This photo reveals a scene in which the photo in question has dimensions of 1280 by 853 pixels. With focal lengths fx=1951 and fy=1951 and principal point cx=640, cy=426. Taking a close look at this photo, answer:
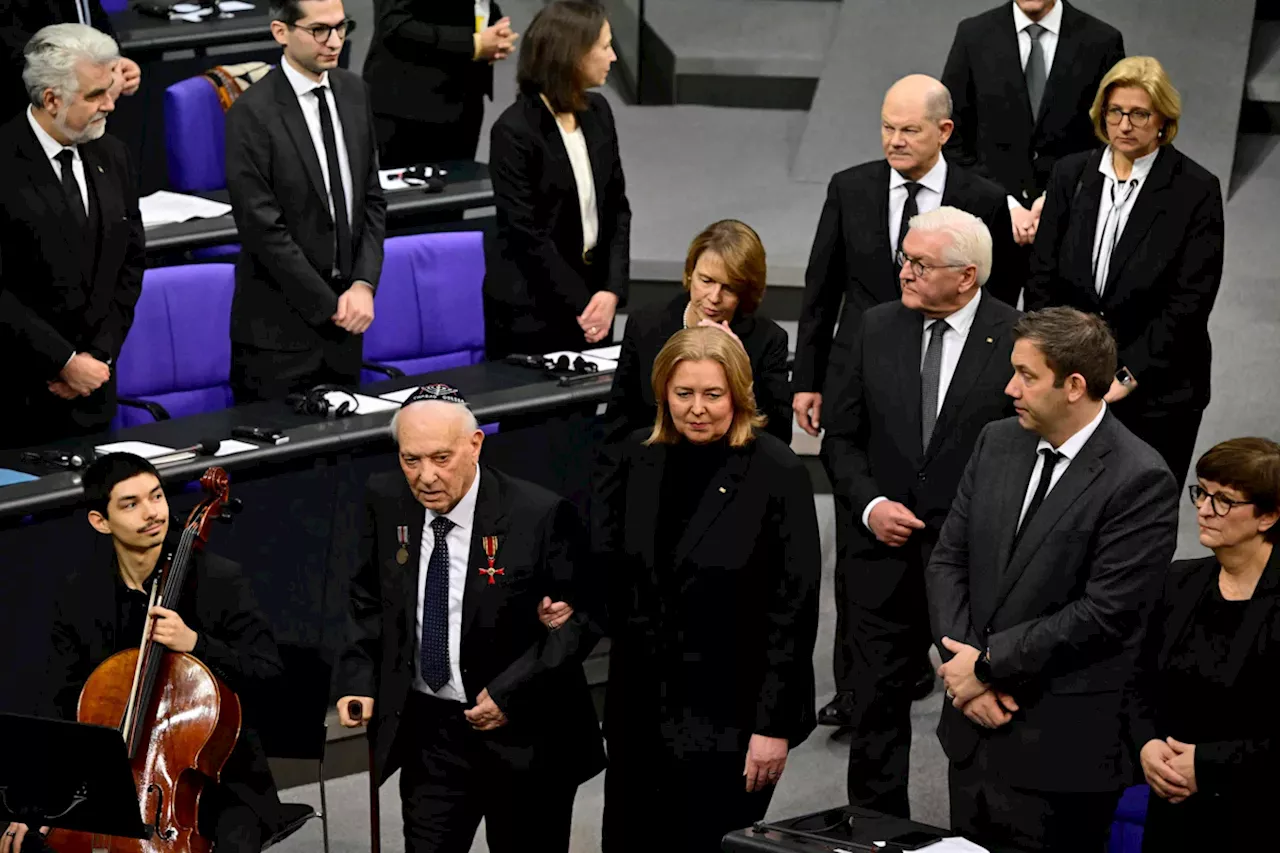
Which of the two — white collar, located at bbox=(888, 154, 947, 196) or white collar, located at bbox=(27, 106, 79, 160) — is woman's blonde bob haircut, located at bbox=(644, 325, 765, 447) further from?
white collar, located at bbox=(27, 106, 79, 160)

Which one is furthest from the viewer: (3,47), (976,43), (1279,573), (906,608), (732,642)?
(3,47)

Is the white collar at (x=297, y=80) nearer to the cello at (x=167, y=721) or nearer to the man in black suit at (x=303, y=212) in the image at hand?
the man in black suit at (x=303, y=212)

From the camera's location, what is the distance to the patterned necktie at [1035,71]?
5.66 meters

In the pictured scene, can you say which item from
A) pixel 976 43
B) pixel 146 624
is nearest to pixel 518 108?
pixel 976 43

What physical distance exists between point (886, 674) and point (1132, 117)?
156cm

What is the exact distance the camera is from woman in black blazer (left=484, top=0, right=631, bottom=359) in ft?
→ 18.6

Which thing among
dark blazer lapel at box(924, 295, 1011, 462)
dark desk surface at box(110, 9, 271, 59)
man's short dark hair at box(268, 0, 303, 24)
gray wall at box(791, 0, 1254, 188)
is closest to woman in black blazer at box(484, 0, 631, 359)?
man's short dark hair at box(268, 0, 303, 24)

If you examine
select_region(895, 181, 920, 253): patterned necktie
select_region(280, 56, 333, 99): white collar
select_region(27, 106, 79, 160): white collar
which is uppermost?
select_region(280, 56, 333, 99): white collar

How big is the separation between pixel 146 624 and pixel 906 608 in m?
1.72

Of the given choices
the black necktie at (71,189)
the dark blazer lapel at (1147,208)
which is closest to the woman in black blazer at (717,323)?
the dark blazer lapel at (1147,208)

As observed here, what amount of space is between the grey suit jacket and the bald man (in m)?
0.84

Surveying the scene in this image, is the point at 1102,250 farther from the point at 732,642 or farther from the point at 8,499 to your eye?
the point at 8,499

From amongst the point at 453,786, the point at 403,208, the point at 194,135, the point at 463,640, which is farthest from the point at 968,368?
the point at 194,135

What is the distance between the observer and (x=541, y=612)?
4184mm
